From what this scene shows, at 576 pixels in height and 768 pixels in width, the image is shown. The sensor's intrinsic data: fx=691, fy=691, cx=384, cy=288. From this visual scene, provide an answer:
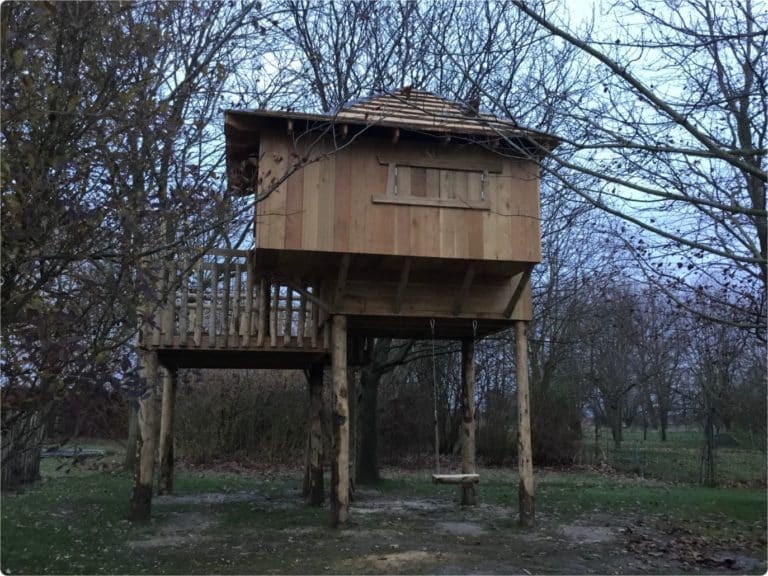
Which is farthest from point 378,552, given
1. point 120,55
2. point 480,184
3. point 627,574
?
point 120,55

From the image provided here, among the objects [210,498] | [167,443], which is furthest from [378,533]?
[167,443]

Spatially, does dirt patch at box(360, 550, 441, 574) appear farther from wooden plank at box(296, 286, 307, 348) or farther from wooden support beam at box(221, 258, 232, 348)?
wooden support beam at box(221, 258, 232, 348)

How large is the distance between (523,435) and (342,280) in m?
3.51

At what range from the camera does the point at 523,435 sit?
10133mm

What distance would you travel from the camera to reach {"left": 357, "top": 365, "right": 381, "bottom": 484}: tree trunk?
15312 mm

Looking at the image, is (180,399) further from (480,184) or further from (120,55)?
(120,55)

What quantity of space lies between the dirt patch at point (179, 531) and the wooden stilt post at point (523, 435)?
4.40 m

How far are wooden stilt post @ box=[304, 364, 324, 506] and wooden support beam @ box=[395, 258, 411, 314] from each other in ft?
9.97

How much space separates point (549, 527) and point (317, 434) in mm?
4462

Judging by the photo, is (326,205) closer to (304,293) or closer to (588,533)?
(304,293)

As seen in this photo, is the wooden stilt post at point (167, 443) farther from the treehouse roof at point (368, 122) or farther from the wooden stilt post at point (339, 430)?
the treehouse roof at point (368, 122)

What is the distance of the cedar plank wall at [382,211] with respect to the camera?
9180mm

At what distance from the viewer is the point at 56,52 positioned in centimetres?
413

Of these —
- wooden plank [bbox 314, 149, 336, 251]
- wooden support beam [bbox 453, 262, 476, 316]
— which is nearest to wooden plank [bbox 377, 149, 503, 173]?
wooden plank [bbox 314, 149, 336, 251]
